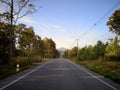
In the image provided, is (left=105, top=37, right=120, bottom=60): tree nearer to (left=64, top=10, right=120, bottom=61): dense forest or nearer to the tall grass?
(left=64, top=10, right=120, bottom=61): dense forest

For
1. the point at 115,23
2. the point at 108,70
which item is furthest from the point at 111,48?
the point at 108,70

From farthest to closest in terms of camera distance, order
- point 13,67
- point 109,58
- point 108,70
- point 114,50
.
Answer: point 109,58
point 114,50
point 13,67
point 108,70

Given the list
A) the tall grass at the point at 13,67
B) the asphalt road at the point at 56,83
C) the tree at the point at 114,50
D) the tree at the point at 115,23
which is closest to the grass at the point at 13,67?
the tall grass at the point at 13,67

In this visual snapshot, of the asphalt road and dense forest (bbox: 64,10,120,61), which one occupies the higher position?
dense forest (bbox: 64,10,120,61)

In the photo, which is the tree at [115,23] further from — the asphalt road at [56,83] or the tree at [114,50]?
the asphalt road at [56,83]

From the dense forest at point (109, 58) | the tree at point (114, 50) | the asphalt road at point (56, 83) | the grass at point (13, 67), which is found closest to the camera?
the asphalt road at point (56, 83)

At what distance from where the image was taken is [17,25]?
3141 cm

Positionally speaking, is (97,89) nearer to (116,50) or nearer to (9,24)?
(9,24)

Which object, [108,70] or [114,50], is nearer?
[108,70]

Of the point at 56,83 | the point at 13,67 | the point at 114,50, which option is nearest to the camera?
the point at 56,83

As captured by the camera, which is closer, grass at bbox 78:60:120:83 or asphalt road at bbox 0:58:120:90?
asphalt road at bbox 0:58:120:90

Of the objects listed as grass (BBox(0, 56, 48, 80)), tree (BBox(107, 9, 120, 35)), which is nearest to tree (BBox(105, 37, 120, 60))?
tree (BBox(107, 9, 120, 35))

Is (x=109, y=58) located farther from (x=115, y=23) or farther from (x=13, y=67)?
(x=13, y=67)

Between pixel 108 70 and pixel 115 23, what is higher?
pixel 115 23
